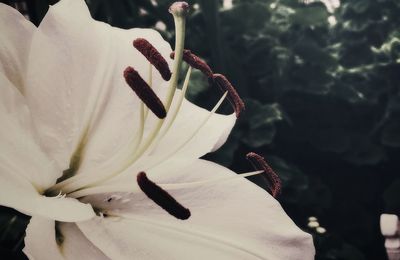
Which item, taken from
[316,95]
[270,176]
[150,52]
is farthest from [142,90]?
[316,95]

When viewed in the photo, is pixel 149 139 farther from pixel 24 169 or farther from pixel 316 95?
pixel 316 95

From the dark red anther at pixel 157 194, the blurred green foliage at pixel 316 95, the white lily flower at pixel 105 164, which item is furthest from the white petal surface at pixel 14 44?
the blurred green foliage at pixel 316 95

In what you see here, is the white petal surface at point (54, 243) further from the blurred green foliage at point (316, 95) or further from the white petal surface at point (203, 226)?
the blurred green foliage at point (316, 95)

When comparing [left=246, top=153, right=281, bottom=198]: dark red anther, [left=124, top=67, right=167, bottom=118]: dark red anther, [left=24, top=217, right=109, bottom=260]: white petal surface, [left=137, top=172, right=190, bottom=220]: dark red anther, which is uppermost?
[left=124, top=67, right=167, bottom=118]: dark red anther

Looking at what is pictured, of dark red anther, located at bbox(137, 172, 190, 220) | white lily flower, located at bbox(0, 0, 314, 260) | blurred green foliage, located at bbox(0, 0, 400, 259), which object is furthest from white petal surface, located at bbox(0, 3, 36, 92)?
blurred green foliage, located at bbox(0, 0, 400, 259)

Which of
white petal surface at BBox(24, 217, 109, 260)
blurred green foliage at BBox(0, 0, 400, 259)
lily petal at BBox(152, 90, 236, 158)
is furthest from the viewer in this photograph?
blurred green foliage at BBox(0, 0, 400, 259)

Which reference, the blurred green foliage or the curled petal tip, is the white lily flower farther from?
the blurred green foliage

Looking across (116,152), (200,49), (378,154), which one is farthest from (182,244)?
(378,154)

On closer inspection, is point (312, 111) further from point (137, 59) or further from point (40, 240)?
point (40, 240)
